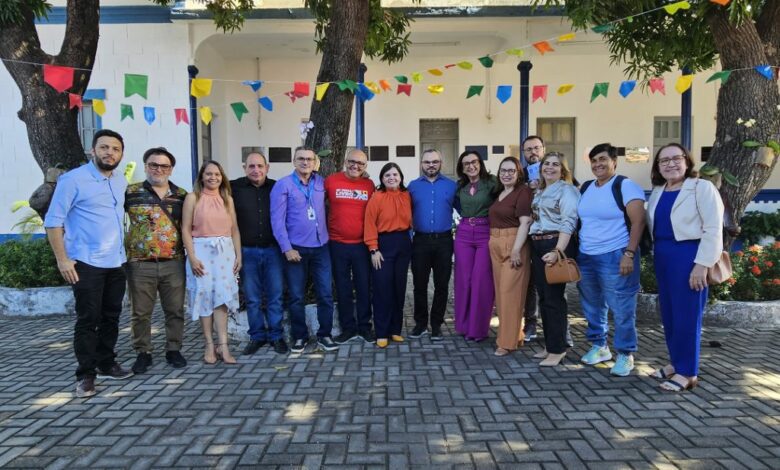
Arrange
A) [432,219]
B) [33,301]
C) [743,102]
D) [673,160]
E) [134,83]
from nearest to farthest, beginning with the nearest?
[673,160] → [432,219] → [134,83] → [743,102] → [33,301]

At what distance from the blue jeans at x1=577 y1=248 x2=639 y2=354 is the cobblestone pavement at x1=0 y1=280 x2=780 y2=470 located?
34 centimetres

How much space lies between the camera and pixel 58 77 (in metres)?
5.69

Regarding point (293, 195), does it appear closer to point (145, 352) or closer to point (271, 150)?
point (145, 352)

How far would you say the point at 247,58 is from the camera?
11703 millimetres

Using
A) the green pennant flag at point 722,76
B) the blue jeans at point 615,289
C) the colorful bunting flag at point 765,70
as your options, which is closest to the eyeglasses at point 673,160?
the blue jeans at point 615,289

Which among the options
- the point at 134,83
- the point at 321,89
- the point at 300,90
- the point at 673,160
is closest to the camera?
the point at 673,160

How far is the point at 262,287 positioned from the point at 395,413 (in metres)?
1.97

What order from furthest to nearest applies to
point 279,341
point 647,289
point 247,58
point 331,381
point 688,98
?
point 247,58
point 688,98
point 647,289
point 279,341
point 331,381

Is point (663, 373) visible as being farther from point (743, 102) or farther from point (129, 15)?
point (129, 15)

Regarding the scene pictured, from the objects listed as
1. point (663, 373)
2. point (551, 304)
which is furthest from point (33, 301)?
point (663, 373)

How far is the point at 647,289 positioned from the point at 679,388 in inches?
99.5

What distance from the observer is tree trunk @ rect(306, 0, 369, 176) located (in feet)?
19.2

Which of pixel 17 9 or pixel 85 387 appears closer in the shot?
pixel 85 387

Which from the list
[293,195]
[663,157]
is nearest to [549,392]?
[663,157]
